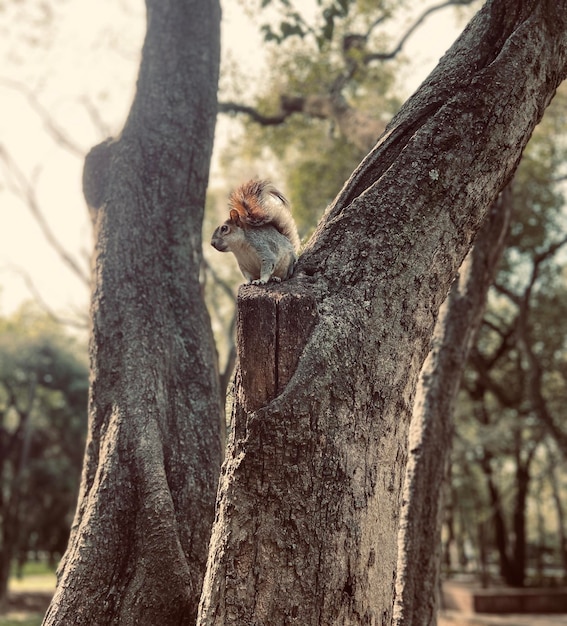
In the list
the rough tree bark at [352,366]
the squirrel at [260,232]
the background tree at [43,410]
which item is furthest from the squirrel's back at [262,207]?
the background tree at [43,410]

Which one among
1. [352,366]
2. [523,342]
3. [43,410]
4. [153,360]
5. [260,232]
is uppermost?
[523,342]

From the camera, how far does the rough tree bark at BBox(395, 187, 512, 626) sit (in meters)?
4.35

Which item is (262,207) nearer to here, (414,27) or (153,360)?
(153,360)

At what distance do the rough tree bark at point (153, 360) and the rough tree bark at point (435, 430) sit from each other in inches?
57.7

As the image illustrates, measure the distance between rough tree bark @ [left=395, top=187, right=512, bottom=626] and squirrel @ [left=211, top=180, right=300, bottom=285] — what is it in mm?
1801

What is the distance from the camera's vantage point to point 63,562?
11.2 ft

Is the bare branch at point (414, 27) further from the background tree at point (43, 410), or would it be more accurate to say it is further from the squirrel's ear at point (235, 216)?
the background tree at point (43, 410)

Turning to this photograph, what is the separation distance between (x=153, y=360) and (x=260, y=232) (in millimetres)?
1002

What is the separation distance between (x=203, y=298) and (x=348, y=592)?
2.52 meters

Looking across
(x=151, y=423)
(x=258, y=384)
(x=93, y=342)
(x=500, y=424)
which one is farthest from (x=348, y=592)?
(x=500, y=424)

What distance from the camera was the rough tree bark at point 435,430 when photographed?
171 inches

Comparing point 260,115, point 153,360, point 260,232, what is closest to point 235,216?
point 260,232

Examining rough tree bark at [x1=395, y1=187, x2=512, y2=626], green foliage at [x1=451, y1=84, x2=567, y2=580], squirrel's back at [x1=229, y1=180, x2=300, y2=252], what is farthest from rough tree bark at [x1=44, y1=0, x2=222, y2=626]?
green foliage at [x1=451, y1=84, x2=567, y2=580]

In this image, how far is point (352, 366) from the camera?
2299mm
